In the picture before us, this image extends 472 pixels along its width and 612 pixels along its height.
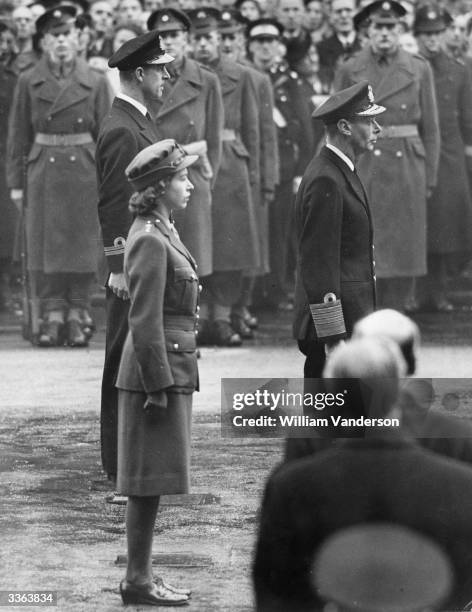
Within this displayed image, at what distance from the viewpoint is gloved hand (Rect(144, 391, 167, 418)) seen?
Answer: 6.25m

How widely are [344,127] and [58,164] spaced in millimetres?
5202

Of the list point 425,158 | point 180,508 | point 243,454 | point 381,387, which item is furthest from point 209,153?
point 381,387

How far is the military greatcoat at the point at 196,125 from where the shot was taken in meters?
11.4

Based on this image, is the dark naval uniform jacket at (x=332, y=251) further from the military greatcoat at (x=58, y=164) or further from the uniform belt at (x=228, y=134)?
the uniform belt at (x=228, y=134)

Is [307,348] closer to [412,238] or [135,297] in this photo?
[135,297]

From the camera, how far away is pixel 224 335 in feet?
40.5

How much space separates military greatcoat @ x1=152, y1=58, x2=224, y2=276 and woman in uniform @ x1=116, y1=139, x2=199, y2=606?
16.4ft

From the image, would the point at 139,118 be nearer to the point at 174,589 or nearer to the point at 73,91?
the point at 174,589

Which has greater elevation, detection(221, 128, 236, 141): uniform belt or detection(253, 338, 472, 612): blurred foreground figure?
detection(221, 128, 236, 141): uniform belt

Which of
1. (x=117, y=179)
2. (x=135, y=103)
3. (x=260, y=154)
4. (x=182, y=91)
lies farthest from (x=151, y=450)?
(x=260, y=154)

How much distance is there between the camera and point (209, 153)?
11.8 metres

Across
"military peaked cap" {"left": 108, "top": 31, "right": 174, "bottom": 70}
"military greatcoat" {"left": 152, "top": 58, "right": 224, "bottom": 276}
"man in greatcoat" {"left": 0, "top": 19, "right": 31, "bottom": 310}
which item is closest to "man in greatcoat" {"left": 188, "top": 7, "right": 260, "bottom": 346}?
"military greatcoat" {"left": 152, "top": 58, "right": 224, "bottom": 276}

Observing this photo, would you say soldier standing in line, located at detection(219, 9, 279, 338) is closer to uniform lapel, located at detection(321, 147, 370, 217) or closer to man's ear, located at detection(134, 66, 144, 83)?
man's ear, located at detection(134, 66, 144, 83)

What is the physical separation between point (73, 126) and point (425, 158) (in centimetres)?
242
